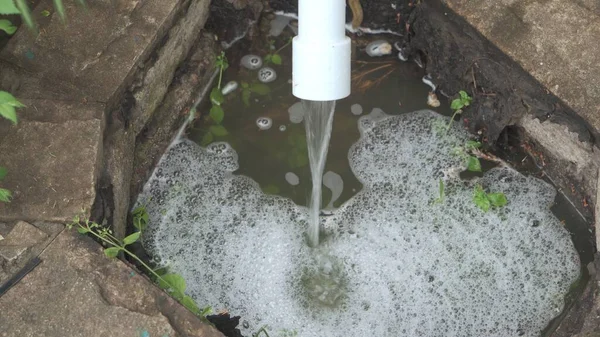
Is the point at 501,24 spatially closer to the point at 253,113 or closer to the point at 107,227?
the point at 253,113

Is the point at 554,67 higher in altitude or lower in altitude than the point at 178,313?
higher

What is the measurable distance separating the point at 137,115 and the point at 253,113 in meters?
0.55

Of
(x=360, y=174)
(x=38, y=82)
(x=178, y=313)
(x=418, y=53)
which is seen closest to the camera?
(x=178, y=313)

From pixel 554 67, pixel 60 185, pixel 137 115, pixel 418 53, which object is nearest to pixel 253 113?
pixel 137 115

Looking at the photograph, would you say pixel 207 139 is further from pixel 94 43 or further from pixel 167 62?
pixel 94 43

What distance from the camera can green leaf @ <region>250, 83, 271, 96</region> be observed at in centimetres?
306

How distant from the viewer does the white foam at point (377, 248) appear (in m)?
2.52

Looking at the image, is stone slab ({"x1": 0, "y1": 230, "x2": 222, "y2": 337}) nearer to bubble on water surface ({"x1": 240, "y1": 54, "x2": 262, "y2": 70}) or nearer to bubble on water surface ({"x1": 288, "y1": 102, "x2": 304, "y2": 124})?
bubble on water surface ({"x1": 288, "y1": 102, "x2": 304, "y2": 124})

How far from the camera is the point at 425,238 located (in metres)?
2.69

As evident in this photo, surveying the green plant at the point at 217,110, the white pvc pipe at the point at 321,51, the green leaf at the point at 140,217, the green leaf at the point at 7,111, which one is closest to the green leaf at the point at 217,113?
the green plant at the point at 217,110

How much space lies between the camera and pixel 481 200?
271 cm

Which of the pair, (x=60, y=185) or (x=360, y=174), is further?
(x=360, y=174)

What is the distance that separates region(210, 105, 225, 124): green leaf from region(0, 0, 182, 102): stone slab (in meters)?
0.47

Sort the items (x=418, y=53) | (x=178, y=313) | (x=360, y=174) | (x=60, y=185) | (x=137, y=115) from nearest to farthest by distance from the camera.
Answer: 1. (x=178, y=313)
2. (x=60, y=185)
3. (x=137, y=115)
4. (x=360, y=174)
5. (x=418, y=53)
